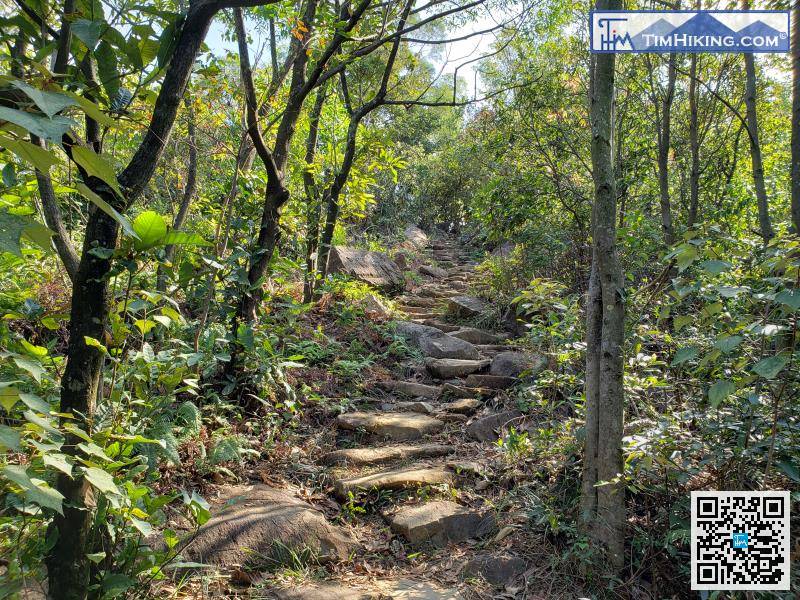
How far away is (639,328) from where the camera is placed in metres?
3.19

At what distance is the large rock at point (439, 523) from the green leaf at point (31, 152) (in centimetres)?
294

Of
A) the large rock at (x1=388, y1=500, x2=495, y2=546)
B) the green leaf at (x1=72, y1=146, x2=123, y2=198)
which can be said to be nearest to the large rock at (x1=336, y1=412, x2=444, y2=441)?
the large rock at (x1=388, y1=500, x2=495, y2=546)

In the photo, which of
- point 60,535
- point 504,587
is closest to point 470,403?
point 504,587

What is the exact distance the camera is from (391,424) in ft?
14.2

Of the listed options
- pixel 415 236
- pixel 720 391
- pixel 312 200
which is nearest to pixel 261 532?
pixel 720 391

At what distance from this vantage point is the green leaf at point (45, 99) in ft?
1.65

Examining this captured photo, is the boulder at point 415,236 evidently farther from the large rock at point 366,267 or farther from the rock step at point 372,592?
the rock step at point 372,592

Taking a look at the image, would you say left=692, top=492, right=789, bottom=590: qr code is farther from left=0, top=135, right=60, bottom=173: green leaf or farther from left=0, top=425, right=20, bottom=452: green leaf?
left=0, top=135, right=60, bottom=173: green leaf

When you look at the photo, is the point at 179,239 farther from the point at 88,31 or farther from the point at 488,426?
the point at 488,426

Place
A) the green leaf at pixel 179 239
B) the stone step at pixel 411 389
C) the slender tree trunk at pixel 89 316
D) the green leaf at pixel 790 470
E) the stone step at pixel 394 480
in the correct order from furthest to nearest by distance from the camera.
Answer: the stone step at pixel 411 389, the stone step at pixel 394 480, the green leaf at pixel 790 470, the green leaf at pixel 179 239, the slender tree trunk at pixel 89 316

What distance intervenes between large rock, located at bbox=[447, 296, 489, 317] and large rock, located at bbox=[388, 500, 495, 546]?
4414mm

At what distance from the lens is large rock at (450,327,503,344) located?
6.75 m

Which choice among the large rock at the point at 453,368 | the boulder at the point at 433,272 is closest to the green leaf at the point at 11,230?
the large rock at the point at 453,368

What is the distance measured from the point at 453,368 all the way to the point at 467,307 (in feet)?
6.79
